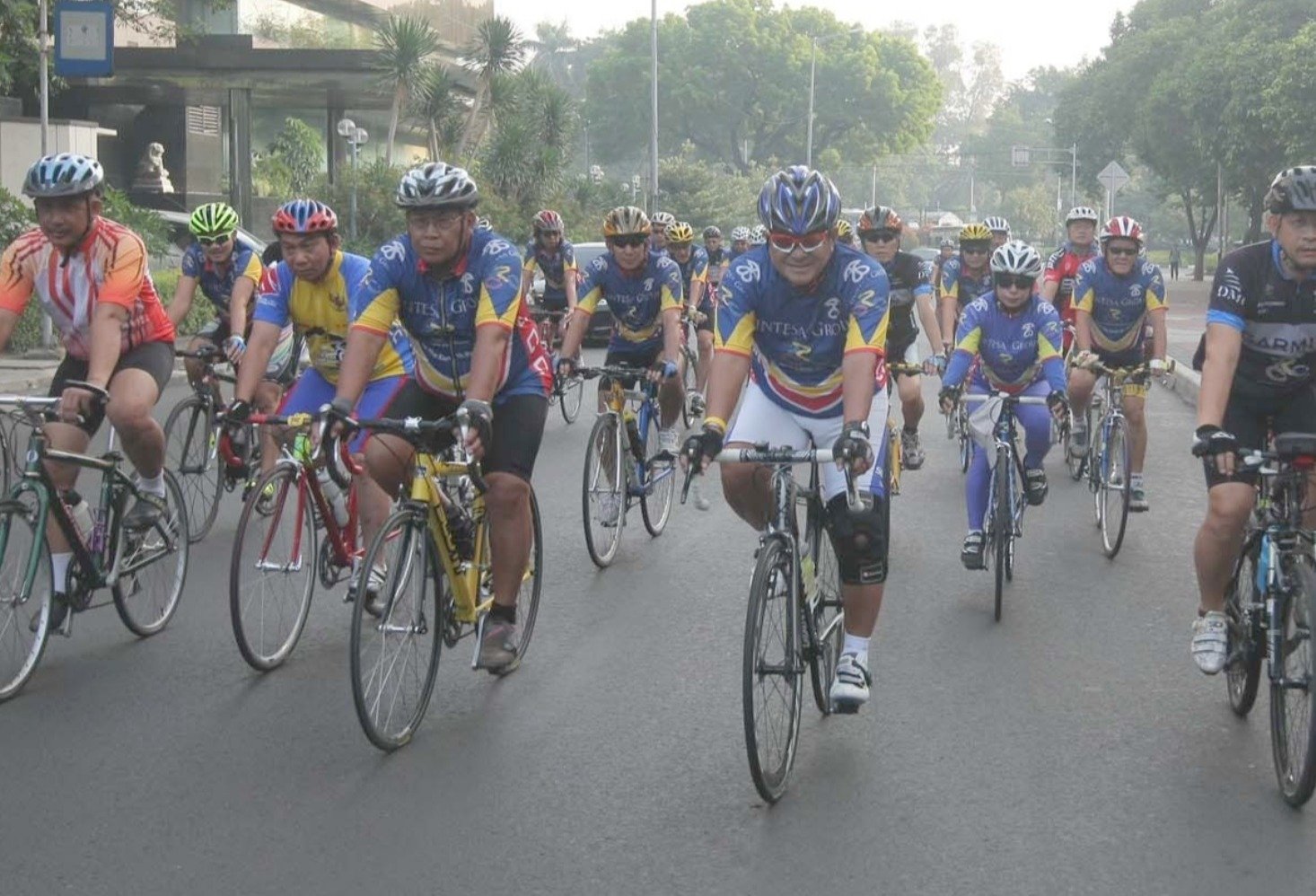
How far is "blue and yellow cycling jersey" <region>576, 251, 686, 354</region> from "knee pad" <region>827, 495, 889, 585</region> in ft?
15.4

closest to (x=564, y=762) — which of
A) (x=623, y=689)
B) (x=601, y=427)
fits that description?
(x=623, y=689)

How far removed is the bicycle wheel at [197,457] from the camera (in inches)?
399

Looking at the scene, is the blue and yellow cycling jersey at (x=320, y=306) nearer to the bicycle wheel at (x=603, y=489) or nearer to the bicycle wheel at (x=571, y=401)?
the bicycle wheel at (x=603, y=489)

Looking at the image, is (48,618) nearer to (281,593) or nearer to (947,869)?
(281,593)

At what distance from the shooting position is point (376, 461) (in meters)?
6.79

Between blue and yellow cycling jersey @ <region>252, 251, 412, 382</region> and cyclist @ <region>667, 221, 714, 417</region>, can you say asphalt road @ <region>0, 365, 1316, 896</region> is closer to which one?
blue and yellow cycling jersey @ <region>252, 251, 412, 382</region>

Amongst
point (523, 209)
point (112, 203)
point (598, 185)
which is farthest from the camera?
point (598, 185)

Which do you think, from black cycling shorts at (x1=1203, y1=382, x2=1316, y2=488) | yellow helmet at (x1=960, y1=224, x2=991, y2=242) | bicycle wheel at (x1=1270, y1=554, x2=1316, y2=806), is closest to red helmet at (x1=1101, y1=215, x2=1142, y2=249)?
yellow helmet at (x1=960, y1=224, x2=991, y2=242)

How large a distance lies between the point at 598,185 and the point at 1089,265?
44.8 meters

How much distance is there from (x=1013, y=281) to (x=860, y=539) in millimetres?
3948

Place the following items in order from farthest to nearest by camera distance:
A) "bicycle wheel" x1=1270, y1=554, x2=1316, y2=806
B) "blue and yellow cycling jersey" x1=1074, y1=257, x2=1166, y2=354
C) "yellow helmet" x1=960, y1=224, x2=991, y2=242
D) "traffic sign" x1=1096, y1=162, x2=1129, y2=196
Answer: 1. "traffic sign" x1=1096, y1=162, x2=1129, y2=196
2. "yellow helmet" x1=960, y1=224, x2=991, y2=242
3. "blue and yellow cycling jersey" x1=1074, y1=257, x2=1166, y2=354
4. "bicycle wheel" x1=1270, y1=554, x2=1316, y2=806

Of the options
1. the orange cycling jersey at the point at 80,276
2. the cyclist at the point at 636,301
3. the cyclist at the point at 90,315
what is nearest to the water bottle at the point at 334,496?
the cyclist at the point at 90,315

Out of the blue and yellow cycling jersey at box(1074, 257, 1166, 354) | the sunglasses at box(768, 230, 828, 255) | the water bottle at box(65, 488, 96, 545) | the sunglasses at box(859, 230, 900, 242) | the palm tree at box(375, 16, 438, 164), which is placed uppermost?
the palm tree at box(375, 16, 438, 164)

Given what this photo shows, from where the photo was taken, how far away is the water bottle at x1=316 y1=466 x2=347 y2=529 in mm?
7371
